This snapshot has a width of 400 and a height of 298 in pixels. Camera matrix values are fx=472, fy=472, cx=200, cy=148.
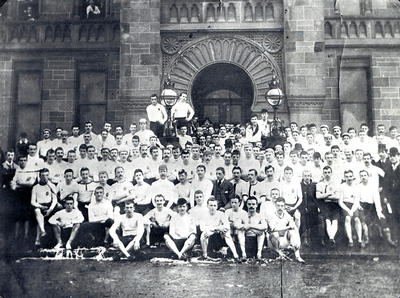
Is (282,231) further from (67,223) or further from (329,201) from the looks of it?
(67,223)

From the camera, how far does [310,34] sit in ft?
25.9

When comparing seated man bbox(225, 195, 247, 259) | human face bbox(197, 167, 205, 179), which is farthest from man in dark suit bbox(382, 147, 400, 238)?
human face bbox(197, 167, 205, 179)

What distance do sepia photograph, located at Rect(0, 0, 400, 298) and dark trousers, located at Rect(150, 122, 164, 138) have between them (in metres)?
0.05

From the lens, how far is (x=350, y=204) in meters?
6.45

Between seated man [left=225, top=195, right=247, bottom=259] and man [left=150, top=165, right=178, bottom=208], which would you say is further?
man [left=150, top=165, right=178, bottom=208]

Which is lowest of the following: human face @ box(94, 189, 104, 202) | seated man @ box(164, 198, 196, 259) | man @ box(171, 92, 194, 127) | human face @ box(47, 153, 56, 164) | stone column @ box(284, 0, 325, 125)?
seated man @ box(164, 198, 196, 259)

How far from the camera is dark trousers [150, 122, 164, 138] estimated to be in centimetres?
711

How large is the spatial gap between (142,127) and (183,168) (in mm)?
938

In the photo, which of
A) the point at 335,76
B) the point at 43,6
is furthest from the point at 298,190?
the point at 43,6

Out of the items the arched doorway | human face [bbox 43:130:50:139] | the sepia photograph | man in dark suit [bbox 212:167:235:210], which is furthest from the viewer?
the arched doorway

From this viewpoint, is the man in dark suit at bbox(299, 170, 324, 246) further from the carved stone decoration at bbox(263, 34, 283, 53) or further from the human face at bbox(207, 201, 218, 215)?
the carved stone decoration at bbox(263, 34, 283, 53)

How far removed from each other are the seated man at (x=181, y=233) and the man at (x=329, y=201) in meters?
1.75

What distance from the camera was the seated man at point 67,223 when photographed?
246 inches

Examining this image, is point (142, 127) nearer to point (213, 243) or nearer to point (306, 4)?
point (213, 243)
